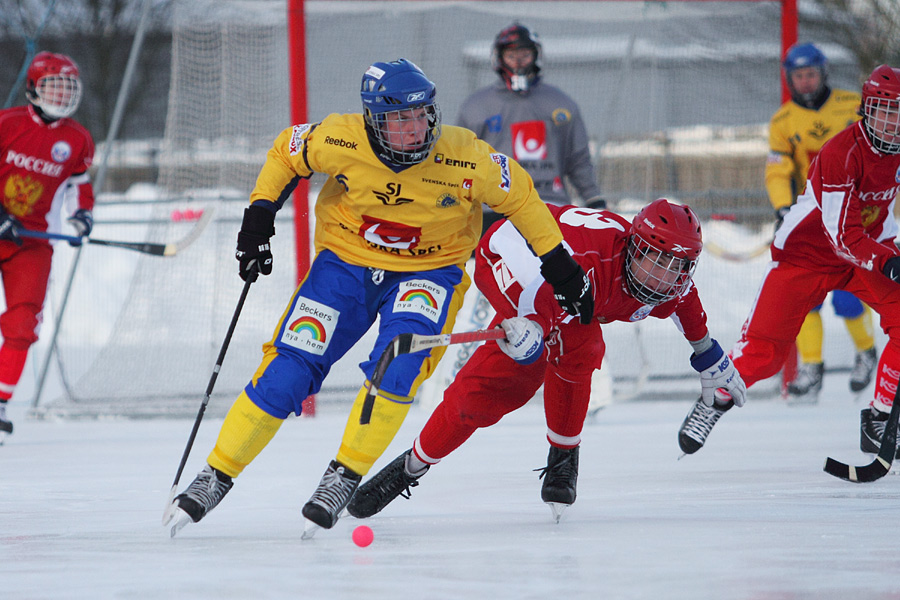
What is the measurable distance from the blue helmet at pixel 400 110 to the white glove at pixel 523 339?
521 mm

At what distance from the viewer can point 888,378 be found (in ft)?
12.3

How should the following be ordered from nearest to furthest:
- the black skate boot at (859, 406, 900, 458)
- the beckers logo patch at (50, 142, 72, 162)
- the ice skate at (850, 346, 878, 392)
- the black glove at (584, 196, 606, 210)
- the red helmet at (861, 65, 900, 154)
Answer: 1. the red helmet at (861, 65, 900, 154)
2. the black skate boot at (859, 406, 900, 458)
3. the beckers logo patch at (50, 142, 72, 162)
4. the black glove at (584, 196, 606, 210)
5. the ice skate at (850, 346, 878, 392)

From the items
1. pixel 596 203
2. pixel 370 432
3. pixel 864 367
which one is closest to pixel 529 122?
pixel 596 203

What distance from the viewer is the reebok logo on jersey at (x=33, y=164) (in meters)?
5.11

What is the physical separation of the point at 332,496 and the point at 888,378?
6.74 feet

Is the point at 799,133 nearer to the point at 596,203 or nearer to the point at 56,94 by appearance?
the point at 596,203

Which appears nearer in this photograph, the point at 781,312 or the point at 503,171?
the point at 503,171

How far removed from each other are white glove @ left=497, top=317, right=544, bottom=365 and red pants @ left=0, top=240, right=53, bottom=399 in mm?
2875

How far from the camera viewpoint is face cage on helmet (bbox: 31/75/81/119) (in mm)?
5074

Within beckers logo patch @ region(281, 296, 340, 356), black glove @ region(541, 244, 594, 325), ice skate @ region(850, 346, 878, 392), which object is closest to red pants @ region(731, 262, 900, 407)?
black glove @ region(541, 244, 594, 325)

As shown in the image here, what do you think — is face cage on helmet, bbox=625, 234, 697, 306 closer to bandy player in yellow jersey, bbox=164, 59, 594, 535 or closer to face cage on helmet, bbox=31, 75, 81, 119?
bandy player in yellow jersey, bbox=164, 59, 594, 535

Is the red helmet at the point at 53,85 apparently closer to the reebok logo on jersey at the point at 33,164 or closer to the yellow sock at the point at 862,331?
the reebok logo on jersey at the point at 33,164

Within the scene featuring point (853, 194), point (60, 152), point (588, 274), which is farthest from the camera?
point (60, 152)

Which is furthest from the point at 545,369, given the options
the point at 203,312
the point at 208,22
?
the point at 208,22
